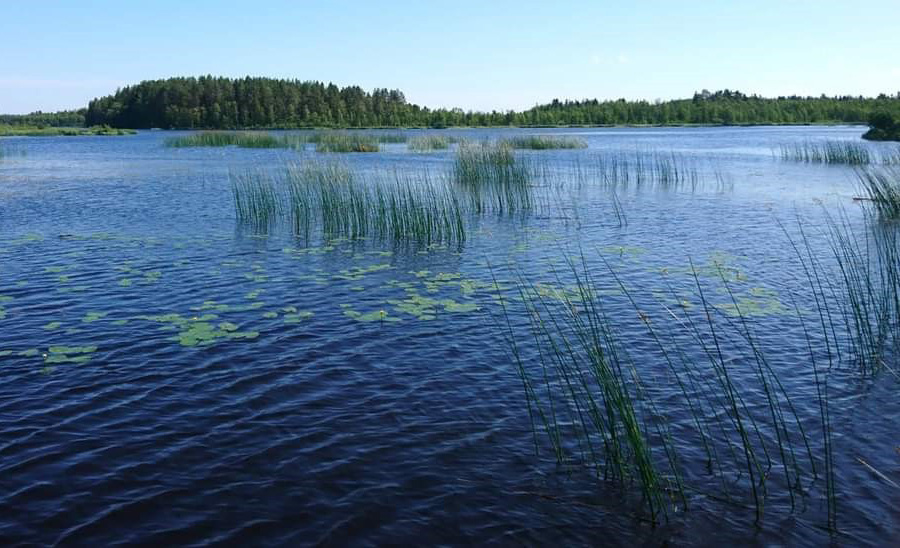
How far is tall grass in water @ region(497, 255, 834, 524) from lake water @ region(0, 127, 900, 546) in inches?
1.7

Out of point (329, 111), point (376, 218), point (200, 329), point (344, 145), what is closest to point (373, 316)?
point (200, 329)

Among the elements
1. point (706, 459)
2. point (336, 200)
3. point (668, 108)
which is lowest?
point (706, 459)

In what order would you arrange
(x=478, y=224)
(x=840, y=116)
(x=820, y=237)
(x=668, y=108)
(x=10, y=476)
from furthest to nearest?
(x=668, y=108) → (x=840, y=116) → (x=478, y=224) → (x=820, y=237) → (x=10, y=476)

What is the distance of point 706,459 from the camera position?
20.6ft

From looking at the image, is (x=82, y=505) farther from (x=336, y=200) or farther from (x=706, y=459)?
(x=336, y=200)

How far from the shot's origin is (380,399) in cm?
766

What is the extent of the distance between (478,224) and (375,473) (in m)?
14.0

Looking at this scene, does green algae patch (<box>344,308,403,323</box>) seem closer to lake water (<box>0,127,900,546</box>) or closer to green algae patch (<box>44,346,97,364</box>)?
lake water (<box>0,127,900,546</box>)

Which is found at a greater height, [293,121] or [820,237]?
[293,121]

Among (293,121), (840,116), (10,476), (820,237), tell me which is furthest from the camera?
(293,121)

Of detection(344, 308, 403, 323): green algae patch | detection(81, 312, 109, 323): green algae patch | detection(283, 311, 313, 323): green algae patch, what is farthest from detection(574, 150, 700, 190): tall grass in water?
detection(81, 312, 109, 323): green algae patch

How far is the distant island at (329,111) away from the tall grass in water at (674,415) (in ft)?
353

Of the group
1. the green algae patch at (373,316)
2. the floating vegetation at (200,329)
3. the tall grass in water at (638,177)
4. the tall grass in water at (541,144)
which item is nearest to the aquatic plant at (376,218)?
A: the green algae patch at (373,316)

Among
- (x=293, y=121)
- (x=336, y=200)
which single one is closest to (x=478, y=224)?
(x=336, y=200)
